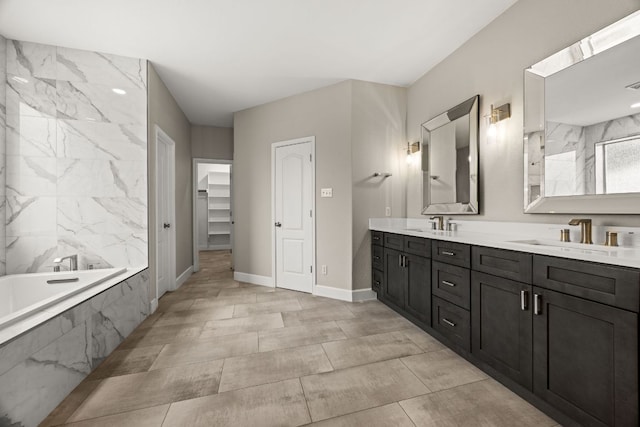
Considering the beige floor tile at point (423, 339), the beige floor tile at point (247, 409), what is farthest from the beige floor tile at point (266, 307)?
the beige floor tile at point (247, 409)

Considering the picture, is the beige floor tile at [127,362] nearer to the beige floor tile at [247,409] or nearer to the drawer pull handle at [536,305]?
the beige floor tile at [247,409]

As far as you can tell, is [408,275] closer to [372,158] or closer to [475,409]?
[475,409]

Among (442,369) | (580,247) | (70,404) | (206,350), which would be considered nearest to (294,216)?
(206,350)

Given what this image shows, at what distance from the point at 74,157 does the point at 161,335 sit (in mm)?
1895

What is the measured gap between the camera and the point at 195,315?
9.78ft

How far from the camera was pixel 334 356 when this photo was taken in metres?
2.13

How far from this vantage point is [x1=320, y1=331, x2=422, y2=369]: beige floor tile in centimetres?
208

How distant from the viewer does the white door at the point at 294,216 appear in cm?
378

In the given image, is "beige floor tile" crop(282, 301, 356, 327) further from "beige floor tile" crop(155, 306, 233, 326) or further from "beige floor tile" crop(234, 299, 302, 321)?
"beige floor tile" crop(155, 306, 233, 326)

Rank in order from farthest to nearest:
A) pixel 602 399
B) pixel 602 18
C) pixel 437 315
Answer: pixel 437 315 < pixel 602 18 < pixel 602 399

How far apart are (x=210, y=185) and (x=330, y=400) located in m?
7.43

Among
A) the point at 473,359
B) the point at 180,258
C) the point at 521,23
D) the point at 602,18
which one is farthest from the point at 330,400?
the point at 180,258

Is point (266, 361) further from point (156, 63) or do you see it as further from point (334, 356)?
point (156, 63)

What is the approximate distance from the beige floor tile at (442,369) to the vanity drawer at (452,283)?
0.41m
